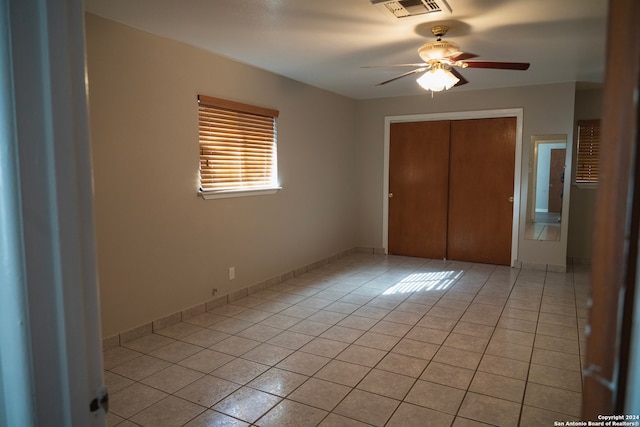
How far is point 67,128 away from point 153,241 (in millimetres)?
2939

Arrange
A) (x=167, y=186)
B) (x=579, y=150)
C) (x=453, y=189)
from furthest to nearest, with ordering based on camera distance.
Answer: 1. (x=453, y=189)
2. (x=579, y=150)
3. (x=167, y=186)

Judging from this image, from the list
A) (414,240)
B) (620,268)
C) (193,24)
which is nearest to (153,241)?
(193,24)

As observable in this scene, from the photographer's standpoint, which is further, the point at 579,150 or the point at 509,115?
the point at 579,150

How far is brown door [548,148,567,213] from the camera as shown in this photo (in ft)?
17.4

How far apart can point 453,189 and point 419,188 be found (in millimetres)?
500

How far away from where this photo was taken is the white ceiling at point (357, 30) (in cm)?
276

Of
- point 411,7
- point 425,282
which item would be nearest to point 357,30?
point 411,7

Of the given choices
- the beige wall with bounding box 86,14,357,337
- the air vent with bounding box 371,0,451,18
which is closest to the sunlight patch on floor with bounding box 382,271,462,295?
the beige wall with bounding box 86,14,357,337

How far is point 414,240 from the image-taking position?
637 centimetres

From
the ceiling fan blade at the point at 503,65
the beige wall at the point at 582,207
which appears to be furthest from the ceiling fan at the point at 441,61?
the beige wall at the point at 582,207

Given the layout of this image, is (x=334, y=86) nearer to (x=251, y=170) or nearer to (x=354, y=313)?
(x=251, y=170)

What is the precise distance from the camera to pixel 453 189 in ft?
19.8

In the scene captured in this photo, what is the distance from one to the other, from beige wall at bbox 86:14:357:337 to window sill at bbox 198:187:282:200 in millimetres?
58

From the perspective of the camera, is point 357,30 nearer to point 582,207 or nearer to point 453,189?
point 453,189
